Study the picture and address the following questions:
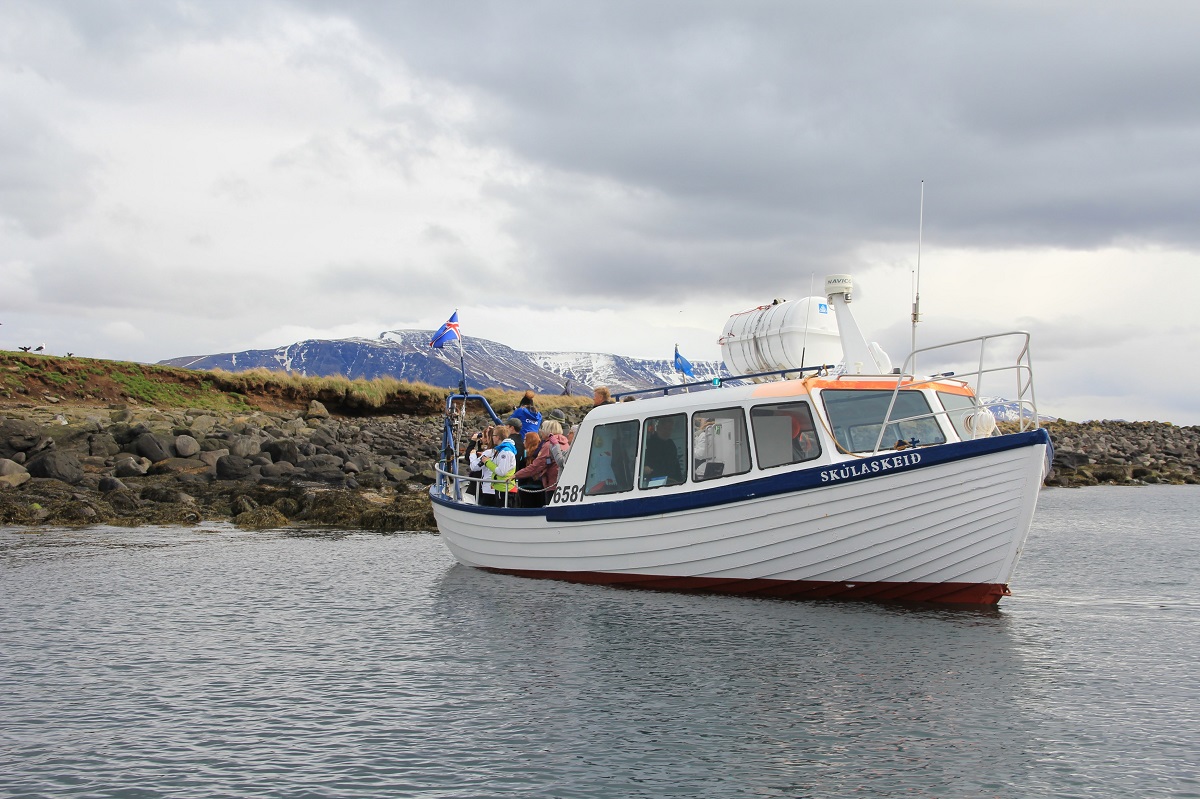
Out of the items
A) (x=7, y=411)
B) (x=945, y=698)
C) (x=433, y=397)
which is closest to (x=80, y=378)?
(x=7, y=411)

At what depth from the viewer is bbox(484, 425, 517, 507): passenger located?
1595cm

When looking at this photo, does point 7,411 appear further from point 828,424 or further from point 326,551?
point 828,424

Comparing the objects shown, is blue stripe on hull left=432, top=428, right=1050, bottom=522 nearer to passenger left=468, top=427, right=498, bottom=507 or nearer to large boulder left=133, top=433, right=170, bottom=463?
passenger left=468, top=427, right=498, bottom=507

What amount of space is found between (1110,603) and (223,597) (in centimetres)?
1205

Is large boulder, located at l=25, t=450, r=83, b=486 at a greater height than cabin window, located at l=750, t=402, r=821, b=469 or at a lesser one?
lesser

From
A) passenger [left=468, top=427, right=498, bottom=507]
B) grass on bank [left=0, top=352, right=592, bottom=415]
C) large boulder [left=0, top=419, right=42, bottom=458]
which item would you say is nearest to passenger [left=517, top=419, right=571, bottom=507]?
passenger [left=468, top=427, right=498, bottom=507]

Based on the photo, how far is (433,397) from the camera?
52.8 m

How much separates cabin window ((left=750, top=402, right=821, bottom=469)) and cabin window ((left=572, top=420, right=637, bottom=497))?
1944 millimetres

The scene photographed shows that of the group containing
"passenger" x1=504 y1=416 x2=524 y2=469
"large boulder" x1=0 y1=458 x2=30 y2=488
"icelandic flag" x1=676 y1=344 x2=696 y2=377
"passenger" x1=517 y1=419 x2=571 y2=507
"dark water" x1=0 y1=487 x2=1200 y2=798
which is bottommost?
"dark water" x1=0 y1=487 x2=1200 y2=798

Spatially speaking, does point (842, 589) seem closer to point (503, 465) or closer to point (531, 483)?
point (531, 483)

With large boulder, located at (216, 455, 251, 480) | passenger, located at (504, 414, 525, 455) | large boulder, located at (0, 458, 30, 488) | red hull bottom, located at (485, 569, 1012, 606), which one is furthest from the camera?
large boulder, located at (216, 455, 251, 480)

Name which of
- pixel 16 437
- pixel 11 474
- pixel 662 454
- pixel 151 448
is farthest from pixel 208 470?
pixel 662 454

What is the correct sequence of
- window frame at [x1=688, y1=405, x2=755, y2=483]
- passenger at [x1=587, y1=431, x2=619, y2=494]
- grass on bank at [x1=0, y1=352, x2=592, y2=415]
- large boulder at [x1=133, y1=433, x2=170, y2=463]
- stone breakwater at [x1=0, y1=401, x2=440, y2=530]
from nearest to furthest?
window frame at [x1=688, y1=405, x2=755, y2=483] < passenger at [x1=587, y1=431, x2=619, y2=494] < stone breakwater at [x1=0, y1=401, x2=440, y2=530] < large boulder at [x1=133, y1=433, x2=170, y2=463] < grass on bank at [x1=0, y1=352, x2=592, y2=415]

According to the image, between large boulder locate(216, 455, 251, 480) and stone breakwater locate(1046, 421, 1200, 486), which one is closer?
large boulder locate(216, 455, 251, 480)
